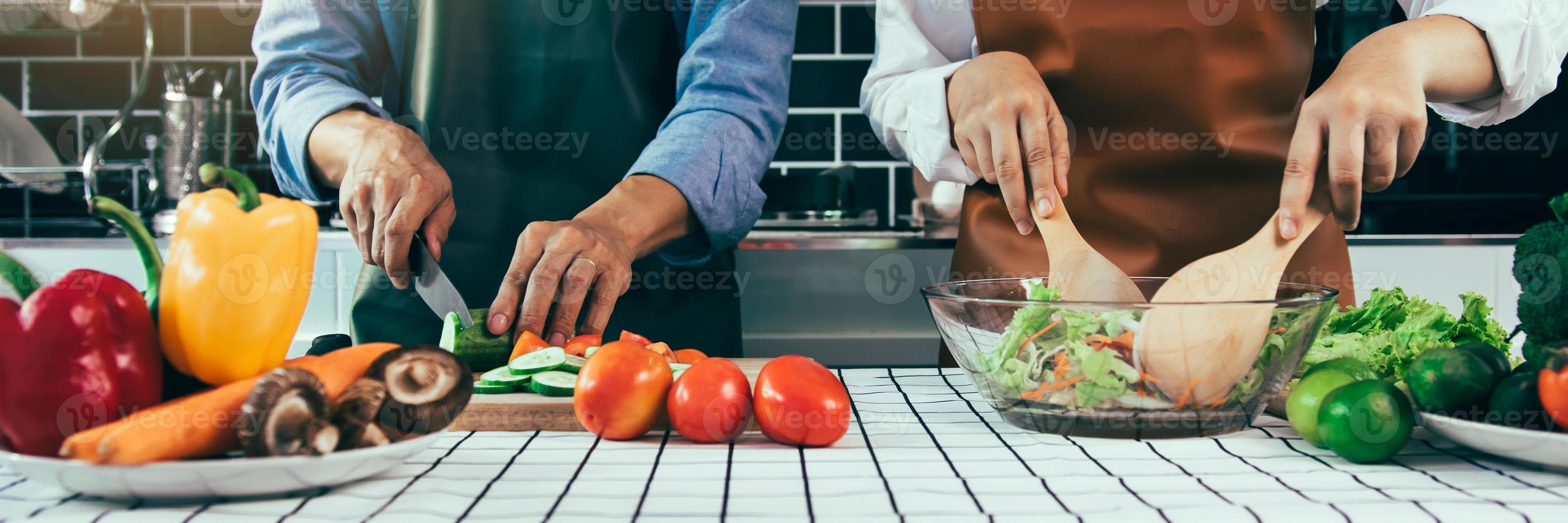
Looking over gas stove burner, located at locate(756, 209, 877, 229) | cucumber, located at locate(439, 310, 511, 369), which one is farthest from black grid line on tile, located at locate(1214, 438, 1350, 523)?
gas stove burner, located at locate(756, 209, 877, 229)

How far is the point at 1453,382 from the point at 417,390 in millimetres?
629

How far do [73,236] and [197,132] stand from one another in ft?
1.26

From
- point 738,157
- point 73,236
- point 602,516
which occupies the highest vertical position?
point 738,157

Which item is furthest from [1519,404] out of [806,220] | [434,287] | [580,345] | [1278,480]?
[806,220]

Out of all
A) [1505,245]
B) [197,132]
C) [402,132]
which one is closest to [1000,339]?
[402,132]

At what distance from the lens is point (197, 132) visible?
2082mm

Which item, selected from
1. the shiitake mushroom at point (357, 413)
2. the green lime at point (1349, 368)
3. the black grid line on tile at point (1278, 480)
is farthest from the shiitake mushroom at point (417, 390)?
the green lime at point (1349, 368)

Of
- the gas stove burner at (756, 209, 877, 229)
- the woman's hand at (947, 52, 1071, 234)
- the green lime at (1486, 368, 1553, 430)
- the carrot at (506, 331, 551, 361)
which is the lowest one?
the carrot at (506, 331, 551, 361)

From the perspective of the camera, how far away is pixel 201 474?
484 millimetres

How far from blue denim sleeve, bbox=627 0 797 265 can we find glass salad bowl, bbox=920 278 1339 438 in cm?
56

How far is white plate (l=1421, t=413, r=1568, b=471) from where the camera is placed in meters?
0.54

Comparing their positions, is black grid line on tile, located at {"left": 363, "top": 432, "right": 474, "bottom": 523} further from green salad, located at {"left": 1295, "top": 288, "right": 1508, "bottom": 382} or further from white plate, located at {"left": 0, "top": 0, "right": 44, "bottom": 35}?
white plate, located at {"left": 0, "top": 0, "right": 44, "bottom": 35}

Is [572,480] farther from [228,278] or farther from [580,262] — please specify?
[580,262]

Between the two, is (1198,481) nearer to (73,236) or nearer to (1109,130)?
(1109,130)
